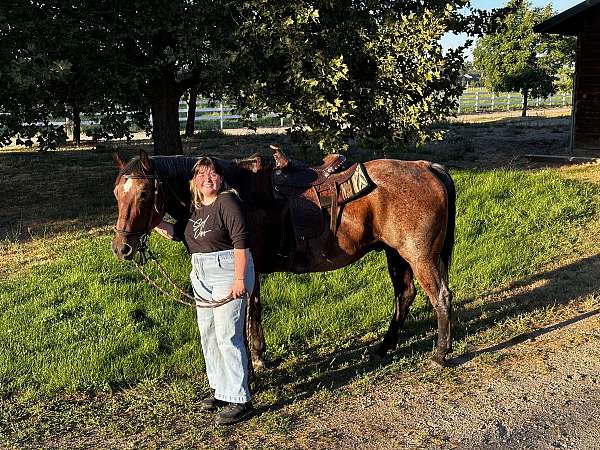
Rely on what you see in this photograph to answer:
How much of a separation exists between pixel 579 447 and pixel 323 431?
1634 millimetres

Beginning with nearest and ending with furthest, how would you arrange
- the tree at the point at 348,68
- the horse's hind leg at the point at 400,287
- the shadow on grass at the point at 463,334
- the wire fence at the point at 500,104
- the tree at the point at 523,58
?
the shadow on grass at the point at 463,334
the horse's hind leg at the point at 400,287
the tree at the point at 348,68
the tree at the point at 523,58
the wire fence at the point at 500,104

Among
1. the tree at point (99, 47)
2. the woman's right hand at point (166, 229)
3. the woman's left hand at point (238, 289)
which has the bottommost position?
the woman's left hand at point (238, 289)

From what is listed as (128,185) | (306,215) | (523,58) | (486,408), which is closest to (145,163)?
(128,185)

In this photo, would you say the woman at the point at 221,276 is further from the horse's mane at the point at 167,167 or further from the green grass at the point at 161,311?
the green grass at the point at 161,311

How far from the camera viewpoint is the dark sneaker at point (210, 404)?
14.0 feet

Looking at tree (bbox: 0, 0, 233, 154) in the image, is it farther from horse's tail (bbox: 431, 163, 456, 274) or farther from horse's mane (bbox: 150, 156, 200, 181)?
horse's tail (bbox: 431, 163, 456, 274)

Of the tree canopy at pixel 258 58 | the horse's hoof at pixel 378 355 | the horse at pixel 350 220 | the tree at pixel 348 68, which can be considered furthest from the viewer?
the tree at pixel 348 68

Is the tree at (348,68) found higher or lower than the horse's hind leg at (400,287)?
higher

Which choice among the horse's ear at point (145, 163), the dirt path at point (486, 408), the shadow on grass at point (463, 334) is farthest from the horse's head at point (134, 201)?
the dirt path at point (486, 408)

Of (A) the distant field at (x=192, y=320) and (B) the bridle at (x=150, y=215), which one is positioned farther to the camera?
(A) the distant field at (x=192, y=320)

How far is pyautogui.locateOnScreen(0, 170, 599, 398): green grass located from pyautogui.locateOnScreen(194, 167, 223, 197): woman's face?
1.82m

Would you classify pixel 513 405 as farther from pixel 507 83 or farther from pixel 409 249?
pixel 507 83

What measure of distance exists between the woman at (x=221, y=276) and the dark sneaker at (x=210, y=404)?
0.18m

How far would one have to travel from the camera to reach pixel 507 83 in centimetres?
2808
